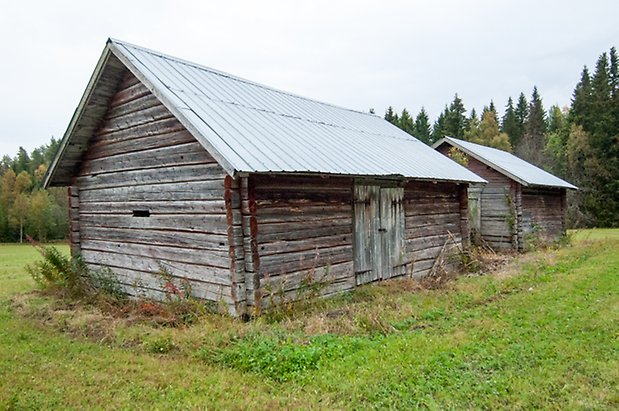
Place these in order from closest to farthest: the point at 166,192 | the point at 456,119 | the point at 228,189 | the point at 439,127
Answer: the point at 228,189, the point at 166,192, the point at 456,119, the point at 439,127

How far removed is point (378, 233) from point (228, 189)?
4.66m

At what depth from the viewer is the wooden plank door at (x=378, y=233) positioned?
10.5m

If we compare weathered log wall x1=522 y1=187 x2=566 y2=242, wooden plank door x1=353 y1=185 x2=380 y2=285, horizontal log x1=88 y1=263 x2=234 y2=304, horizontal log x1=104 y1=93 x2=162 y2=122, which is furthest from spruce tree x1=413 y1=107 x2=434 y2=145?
horizontal log x1=88 y1=263 x2=234 y2=304

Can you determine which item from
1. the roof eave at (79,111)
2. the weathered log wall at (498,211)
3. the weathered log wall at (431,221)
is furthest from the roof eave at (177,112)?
the weathered log wall at (498,211)

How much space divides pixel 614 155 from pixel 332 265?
3797 cm

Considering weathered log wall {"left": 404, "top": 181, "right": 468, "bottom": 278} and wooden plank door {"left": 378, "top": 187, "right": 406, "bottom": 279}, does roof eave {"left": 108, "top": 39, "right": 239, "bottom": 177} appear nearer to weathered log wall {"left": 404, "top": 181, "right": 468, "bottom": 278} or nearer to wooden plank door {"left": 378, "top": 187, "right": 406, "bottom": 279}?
wooden plank door {"left": 378, "top": 187, "right": 406, "bottom": 279}

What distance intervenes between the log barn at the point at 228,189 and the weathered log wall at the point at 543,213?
28.6 feet

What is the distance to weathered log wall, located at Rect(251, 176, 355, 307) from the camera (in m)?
8.23

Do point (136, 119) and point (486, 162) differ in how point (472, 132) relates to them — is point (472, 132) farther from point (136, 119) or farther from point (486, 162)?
point (136, 119)

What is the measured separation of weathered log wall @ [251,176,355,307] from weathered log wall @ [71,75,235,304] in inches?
24.1

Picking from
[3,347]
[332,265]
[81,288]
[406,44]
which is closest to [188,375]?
[3,347]

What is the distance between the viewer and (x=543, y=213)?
858 inches

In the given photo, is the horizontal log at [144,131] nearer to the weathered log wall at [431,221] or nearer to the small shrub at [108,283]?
the small shrub at [108,283]

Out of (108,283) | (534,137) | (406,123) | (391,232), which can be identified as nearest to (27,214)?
(108,283)
